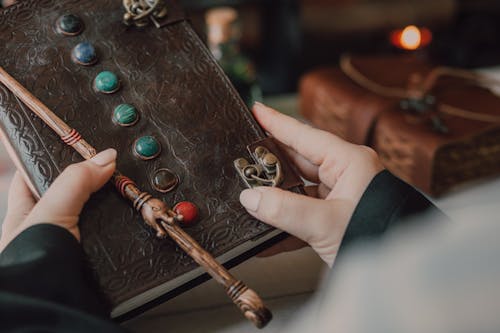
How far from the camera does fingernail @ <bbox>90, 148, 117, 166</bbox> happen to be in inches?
25.5

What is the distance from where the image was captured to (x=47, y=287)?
0.56 meters

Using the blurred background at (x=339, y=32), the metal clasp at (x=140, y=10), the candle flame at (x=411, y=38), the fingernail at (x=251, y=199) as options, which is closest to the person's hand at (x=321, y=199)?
the fingernail at (x=251, y=199)

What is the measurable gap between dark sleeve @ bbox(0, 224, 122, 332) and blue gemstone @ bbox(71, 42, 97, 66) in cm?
25

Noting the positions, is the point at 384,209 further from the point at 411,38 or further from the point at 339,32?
the point at 339,32

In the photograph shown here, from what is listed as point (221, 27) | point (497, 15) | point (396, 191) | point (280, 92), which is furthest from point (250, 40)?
point (396, 191)

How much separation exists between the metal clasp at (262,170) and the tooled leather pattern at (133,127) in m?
0.01

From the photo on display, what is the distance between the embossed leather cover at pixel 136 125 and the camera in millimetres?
651

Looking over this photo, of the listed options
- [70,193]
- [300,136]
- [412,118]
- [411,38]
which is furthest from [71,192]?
[411,38]

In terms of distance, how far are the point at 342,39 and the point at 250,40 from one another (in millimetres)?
364

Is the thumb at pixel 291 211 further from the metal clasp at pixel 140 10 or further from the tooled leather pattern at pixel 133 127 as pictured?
the metal clasp at pixel 140 10

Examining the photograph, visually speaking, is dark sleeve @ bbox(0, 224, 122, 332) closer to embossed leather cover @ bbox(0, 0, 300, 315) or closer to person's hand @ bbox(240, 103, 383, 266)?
embossed leather cover @ bbox(0, 0, 300, 315)

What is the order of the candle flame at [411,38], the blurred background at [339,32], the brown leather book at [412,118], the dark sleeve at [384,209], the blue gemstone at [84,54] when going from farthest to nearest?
1. the blurred background at [339,32]
2. the candle flame at [411,38]
3. the brown leather book at [412,118]
4. the blue gemstone at [84,54]
5. the dark sleeve at [384,209]

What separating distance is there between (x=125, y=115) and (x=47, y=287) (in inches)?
9.6

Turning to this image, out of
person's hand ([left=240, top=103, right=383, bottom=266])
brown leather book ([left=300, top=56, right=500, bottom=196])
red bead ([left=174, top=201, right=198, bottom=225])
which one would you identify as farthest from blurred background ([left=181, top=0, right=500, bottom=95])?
red bead ([left=174, top=201, right=198, bottom=225])
